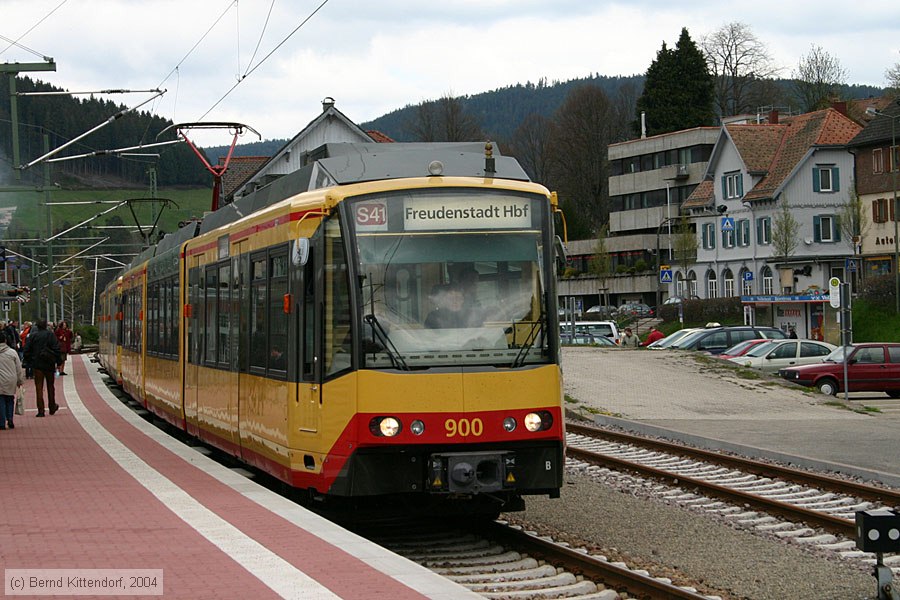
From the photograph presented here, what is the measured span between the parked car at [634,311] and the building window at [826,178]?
14.5 m

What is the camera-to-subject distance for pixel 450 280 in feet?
34.0

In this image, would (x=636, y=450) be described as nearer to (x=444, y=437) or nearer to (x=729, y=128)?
(x=444, y=437)

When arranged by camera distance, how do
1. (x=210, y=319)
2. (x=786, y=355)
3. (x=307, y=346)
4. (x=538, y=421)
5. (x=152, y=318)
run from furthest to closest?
(x=786, y=355)
(x=152, y=318)
(x=210, y=319)
(x=307, y=346)
(x=538, y=421)

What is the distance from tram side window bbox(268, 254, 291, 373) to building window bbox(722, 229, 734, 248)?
226ft

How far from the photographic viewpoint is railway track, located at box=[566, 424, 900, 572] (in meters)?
11.6

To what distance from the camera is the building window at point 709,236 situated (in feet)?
267

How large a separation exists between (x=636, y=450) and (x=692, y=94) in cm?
9161

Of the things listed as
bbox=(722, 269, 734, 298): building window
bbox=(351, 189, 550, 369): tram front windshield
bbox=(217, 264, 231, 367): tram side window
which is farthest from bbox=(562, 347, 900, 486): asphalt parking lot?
bbox=(722, 269, 734, 298): building window

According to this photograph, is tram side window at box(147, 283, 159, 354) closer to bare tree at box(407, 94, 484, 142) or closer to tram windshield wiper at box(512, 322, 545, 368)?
tram windshield wiper at box(512, 322, 545, 368)

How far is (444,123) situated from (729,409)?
237 feet

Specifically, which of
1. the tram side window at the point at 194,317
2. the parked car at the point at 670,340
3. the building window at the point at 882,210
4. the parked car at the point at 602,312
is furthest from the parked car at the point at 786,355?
the parked car at the point at 602,312

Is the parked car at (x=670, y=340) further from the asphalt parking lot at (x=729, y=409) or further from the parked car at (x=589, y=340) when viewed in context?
the asphalt parking lot at (x=729, y=409)

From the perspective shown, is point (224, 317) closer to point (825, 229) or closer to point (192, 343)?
point (192, 343)

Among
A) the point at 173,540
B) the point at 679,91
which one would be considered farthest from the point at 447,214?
the point at 679,91
